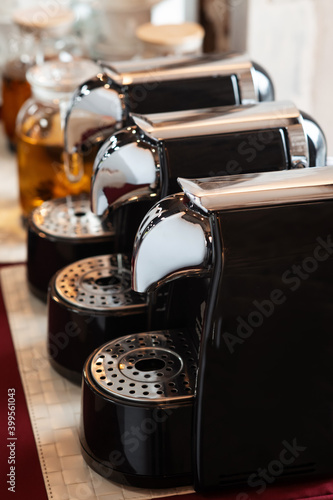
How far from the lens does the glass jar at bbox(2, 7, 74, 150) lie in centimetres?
124

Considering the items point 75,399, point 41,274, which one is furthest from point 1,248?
point 75,399

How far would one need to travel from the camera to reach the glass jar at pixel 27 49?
48.8 inches

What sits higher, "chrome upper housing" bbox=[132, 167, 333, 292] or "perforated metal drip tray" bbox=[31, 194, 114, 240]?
"chrome upper housing" bbox=[132, 167, 333, 292]

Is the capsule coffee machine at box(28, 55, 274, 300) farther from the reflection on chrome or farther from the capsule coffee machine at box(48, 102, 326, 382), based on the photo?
the reflection on chrome

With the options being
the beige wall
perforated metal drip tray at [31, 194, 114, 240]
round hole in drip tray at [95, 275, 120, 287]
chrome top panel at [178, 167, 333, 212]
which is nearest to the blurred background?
the beige wall

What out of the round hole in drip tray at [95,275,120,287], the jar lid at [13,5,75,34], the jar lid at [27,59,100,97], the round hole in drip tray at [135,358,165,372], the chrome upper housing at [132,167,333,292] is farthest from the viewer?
the jar lid at [13,5,75,34]

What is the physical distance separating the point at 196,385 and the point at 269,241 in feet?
0.39

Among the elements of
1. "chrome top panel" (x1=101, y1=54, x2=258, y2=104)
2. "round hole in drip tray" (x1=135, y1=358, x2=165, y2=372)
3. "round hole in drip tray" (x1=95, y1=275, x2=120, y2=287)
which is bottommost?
"round hole in drip tray" (x1=135, y1=358, x2=165, y2=372)

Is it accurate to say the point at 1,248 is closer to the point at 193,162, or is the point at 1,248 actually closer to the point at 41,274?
the point at 41,274

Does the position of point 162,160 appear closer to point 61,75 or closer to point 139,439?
point 139,439

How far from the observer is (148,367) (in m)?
0.64

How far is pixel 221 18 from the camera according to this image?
1302 millimetres

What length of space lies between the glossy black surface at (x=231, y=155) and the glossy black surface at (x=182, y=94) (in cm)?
13

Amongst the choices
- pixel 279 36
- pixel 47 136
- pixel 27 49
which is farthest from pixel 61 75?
pixel 27 49
